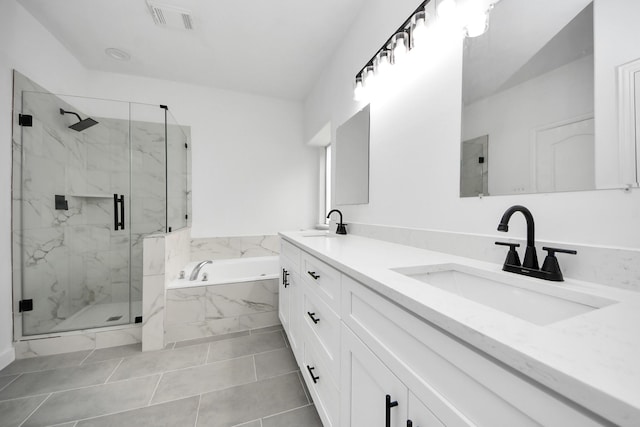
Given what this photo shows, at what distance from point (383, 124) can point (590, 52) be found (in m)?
0.95

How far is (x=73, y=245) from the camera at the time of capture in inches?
84.8

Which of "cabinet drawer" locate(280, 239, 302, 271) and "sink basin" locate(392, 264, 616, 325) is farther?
"cabinet drawer" locate(280, 239, 302, 271)

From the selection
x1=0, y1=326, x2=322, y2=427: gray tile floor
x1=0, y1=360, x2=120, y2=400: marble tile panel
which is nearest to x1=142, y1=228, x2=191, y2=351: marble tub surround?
x1=0, y1=326, x2=322, y2=427: gray tile floor

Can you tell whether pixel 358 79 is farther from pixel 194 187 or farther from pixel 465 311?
pixel 194 187

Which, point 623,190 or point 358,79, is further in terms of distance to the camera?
point 358,79

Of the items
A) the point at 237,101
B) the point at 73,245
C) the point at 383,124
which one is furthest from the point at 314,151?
the point at 73,245

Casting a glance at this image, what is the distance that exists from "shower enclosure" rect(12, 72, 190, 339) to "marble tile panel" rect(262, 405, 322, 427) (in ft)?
5.07

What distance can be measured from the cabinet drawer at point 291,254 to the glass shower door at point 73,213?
145cm

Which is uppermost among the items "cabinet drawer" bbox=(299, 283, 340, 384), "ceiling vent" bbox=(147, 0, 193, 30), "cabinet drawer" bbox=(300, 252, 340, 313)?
"ceiling vent" bbox=(147, 0, 193, 30)

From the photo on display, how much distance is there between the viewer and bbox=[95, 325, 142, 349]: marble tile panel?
1.85m

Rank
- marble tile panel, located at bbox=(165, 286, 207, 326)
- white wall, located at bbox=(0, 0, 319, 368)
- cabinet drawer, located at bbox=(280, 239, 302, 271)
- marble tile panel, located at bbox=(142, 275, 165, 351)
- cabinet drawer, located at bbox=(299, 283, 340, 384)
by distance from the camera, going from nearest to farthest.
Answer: cabinet drawer, located at bbox=(299, 283, 340, 384), cabinet drawer, located at bbox=(280, 239, 302, 271), marble tile panel, located at bbox=(142, 275, 165, 351), marble tile panel, located at bbox=(165, 286, 207, 326), white wall, located at bbox=(0, 0, 319, 368)

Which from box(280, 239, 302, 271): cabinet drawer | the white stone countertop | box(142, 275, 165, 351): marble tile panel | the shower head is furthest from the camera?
the shower head

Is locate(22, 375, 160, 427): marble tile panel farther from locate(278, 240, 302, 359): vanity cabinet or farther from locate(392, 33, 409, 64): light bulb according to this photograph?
locate(392, 33, 409, 64): light bulb

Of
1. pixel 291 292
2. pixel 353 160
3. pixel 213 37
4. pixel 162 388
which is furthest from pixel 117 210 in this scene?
pixel 353 160
